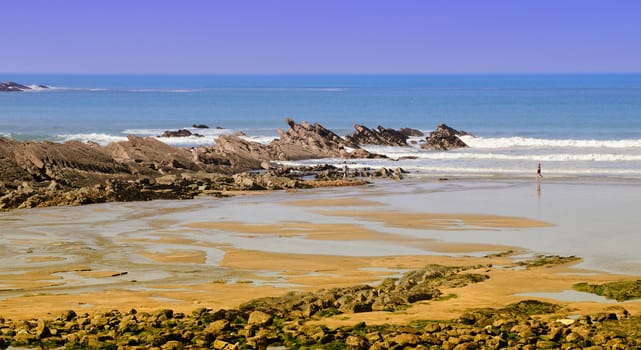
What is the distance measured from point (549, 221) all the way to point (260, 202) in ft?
38.3

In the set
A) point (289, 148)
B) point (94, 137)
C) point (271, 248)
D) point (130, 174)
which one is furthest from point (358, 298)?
point (94, 137)

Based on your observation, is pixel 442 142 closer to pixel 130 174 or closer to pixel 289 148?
pixel 289 148

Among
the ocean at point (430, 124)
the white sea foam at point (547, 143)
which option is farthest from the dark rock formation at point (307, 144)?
the white sea foam at point (547, 143)

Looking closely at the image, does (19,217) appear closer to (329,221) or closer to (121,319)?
(329,221)

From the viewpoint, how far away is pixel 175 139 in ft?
257

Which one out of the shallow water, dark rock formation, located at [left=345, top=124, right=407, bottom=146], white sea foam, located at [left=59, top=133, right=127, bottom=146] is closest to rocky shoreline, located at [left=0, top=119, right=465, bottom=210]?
the shallow water

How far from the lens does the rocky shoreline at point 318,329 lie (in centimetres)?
1549

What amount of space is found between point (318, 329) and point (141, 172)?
106ft

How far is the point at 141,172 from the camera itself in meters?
47.4

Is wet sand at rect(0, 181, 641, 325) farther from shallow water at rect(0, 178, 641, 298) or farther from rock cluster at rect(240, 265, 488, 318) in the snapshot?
rock cluster at rect(240, 265, 488, 318)

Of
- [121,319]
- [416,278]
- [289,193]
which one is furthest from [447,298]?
[289,193]

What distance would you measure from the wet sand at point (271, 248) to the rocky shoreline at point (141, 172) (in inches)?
77.5

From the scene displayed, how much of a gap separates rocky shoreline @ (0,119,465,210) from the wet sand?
6.46 ft

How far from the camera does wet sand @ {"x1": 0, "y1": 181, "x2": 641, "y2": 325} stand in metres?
20.0
